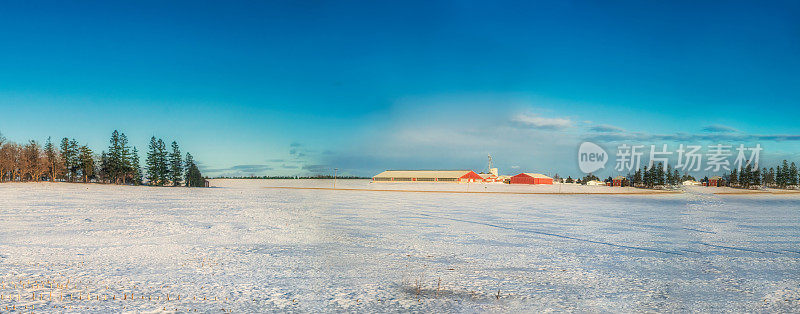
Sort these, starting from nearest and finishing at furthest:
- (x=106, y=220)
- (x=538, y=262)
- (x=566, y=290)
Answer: (x=566, y=290) → (x=538, y=262) → (x=106, y=220)

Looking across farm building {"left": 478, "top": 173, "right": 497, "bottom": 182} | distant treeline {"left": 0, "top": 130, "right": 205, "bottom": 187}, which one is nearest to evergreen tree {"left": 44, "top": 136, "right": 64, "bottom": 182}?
distant treeline {"left": 0, "top": 130, "right": 205, "bottom": 187}

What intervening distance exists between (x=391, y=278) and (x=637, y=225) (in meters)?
18.8

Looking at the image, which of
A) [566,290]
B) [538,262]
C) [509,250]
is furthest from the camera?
[509,250]

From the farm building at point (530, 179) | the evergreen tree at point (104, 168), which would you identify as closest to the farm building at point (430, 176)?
the farm building at point (530, 179)

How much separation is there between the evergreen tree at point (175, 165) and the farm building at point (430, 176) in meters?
52.2

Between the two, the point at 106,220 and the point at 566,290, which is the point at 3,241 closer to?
the point at 106,220

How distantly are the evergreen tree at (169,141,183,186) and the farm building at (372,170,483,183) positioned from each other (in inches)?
2054

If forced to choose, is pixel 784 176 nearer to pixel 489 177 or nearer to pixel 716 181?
pixel 716 181

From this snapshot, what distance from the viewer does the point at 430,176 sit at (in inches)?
4734

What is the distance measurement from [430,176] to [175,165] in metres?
63.1

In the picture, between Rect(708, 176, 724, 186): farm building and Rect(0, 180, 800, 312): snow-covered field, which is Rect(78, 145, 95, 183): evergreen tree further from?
Rect(708, 176, 724, 186): farm building

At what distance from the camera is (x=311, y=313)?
844cm

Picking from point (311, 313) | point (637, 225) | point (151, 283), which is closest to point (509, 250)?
point (311, 313)

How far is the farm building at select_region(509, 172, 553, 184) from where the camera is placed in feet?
374
